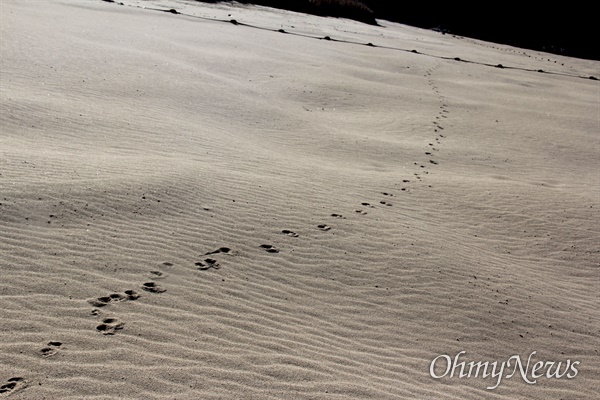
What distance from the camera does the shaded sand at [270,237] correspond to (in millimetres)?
5223

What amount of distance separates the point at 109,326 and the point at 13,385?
1001mm

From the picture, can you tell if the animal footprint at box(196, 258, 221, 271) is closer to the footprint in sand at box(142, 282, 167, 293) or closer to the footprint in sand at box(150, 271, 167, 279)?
the footprint in sand at box(150, 271, 167, 279)

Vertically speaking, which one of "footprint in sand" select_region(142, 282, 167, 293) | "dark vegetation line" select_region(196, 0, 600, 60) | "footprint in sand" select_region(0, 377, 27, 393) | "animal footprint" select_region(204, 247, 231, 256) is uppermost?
"dark vegetation line" select_region(196, 0, 600, 60)

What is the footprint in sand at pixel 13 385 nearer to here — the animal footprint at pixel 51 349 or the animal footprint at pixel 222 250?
the animal footprint at pixel 51 349

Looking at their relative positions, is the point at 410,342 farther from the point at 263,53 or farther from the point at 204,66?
the point at 263,53

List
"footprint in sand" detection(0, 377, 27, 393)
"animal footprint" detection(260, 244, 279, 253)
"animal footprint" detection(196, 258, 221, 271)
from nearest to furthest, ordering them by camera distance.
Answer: "footprint in sand" detection(0, 377, 27, 393) → "animal footprint" detection(196, 258, 221, 271) → "animal footprint" detection(260, 244, 279, 253)

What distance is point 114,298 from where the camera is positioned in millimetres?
5867

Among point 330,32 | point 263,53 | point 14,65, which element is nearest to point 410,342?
point 14,65

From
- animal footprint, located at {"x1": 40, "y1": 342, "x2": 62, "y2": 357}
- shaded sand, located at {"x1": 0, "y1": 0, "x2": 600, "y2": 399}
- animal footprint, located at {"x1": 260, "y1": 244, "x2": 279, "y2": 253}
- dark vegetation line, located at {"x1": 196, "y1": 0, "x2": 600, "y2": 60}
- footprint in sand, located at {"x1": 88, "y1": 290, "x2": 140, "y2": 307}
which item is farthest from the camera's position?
dark vegetation line, located at {"x1": 196, "y1": 0, "x2": 600, "y2": 60}

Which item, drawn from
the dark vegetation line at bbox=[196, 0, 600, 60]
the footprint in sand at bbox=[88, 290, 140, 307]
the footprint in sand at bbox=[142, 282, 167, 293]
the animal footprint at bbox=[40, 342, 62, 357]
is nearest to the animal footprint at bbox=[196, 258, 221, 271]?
the footprint in sand at bbox=[142, 282, 167, 293]

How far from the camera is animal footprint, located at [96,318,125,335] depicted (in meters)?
5.31

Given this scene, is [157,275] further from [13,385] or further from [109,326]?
[13,385]

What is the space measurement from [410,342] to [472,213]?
13.9 feet

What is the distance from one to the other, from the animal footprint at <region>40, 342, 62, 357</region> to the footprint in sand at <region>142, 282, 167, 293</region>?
3.95ft
